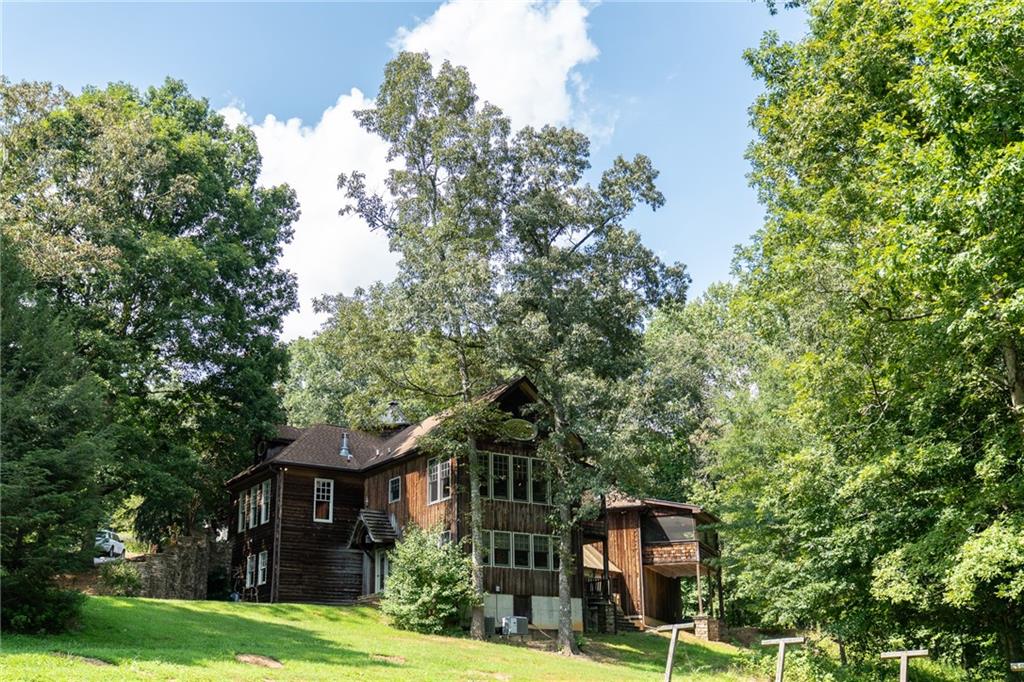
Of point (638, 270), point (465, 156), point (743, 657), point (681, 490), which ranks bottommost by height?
point (743, 657)

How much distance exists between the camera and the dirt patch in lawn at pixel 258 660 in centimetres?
1766

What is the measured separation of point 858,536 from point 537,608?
14.7 m

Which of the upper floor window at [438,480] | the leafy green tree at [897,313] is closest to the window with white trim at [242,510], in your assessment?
the upper floor window at [438,480]

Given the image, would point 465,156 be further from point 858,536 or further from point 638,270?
point 858,536

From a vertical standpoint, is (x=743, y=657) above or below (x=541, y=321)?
below

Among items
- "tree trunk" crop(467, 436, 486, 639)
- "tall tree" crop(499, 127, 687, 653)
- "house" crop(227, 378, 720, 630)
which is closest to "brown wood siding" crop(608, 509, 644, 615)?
"house" crop(227, 378, 720, 630)

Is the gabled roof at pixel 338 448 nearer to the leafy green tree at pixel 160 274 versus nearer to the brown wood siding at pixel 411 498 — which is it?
the brown wood siding at pixel 411 498

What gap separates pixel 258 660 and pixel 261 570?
19.8 m

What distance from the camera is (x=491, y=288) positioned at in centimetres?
2952

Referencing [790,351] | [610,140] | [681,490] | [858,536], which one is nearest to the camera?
[858,536]

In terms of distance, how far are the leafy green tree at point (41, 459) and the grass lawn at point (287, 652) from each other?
0.87m

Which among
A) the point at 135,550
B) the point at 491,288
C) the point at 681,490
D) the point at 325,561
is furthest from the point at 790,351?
the point at 135,550

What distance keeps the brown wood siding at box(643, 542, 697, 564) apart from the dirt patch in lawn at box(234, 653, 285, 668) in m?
22.1

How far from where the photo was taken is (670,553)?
37.6 metres
